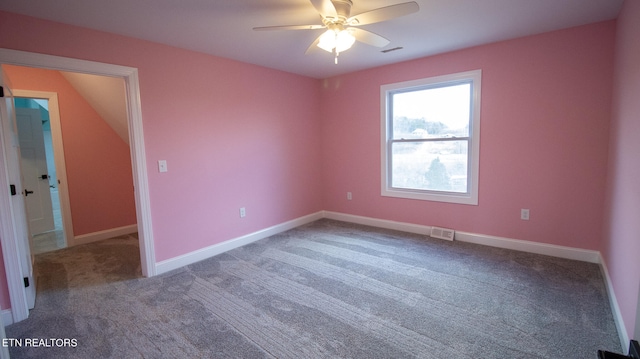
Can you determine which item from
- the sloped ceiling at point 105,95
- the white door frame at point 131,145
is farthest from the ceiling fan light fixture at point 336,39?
the sloped ceiling at point 105,95

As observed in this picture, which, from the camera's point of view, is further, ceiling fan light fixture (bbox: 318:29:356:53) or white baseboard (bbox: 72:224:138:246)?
white baseboard (bbox: 72:224:138:246)

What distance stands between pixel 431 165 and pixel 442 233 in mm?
937

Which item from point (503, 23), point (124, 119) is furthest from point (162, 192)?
point (503, 23)

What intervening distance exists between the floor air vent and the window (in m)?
0.40

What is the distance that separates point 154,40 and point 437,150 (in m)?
3.57

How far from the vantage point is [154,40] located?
2.91m

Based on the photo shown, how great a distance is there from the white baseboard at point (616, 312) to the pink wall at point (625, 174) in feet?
0.18

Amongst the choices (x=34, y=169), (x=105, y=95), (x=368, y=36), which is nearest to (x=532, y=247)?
(x=368, y=36)

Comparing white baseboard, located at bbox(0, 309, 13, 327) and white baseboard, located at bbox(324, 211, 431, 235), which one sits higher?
white baseboard, located at bbox(324, 211, 431, 235)

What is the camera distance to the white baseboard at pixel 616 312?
181cm

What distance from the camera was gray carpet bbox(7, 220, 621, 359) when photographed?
192 centimetres

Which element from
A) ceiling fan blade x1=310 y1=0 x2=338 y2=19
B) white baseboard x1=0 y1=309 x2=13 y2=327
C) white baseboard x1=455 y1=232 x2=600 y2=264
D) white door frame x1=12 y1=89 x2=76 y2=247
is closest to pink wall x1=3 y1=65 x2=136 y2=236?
white door frame x1=12 y1=89 x2=76 y2=247

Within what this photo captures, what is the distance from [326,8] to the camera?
1.94m

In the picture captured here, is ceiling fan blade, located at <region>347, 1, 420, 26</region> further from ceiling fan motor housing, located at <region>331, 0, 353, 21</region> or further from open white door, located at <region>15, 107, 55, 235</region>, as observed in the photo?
open white door, located at <region>15, 107, 55, 235</region>
